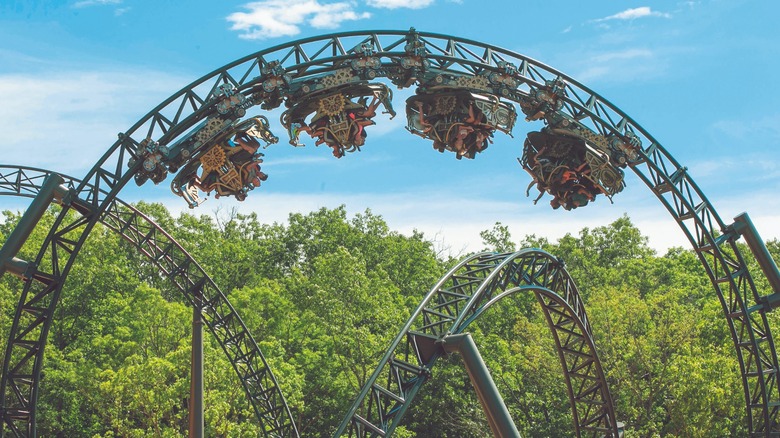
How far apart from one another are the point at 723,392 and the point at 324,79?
1856cm

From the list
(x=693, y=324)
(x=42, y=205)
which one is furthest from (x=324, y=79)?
(x=693, y=324)

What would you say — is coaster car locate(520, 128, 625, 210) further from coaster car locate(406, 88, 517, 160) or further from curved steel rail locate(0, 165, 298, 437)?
curved steel rail locate(0, 165, 298, 437)

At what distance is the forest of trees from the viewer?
26.8 metres

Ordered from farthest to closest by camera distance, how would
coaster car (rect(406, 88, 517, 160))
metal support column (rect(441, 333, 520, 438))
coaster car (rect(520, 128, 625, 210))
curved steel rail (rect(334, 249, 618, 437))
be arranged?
1. coaster car (rect(520, 128, 625, 210))
2. curved steel rail (rect(334, 249, 618, 437))
3. coaster car (rect(406, 88, 517, 160))
4. metal support column (rect(441, 333, 520, 438))

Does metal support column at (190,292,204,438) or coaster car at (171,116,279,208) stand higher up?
coaster car at (171,116,279,208)

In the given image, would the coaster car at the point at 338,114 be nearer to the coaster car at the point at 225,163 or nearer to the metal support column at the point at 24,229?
the coaster car at the point at 225,163

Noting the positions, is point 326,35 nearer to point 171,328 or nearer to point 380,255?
point 171,328

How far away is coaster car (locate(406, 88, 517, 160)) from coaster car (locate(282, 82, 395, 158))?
0.71m

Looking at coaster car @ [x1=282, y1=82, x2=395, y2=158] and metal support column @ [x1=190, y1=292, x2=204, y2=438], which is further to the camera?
metal support column @ [x1=190, y1=292, x2=204, y2=438]

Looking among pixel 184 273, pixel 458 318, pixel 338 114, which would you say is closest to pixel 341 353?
pixel 184 273

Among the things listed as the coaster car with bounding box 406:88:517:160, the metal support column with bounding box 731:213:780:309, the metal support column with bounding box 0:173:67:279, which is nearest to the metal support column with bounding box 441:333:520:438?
the coaster car with bounding box 406:88:517:160

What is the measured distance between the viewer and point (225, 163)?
41.3 ft

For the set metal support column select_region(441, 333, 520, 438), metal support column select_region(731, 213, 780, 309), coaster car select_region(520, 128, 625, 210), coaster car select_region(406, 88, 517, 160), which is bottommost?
metal support column select_region(441, 333, 520, 438)

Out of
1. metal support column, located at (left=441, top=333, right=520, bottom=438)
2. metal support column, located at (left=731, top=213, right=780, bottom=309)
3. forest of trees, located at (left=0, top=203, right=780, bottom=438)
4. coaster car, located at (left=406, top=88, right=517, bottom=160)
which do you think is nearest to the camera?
metal support column, located at (left=441, top=333, right=520, bottom=438)
